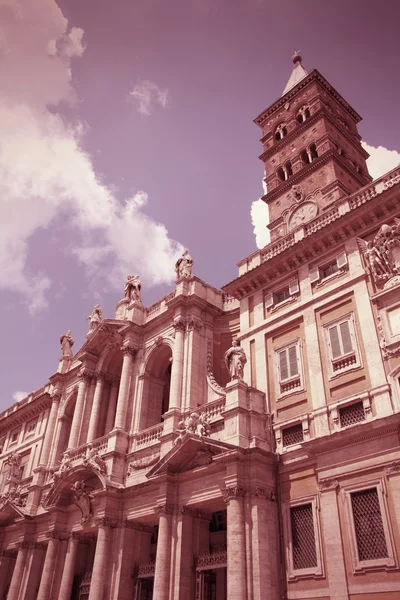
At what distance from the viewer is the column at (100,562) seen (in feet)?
74.5

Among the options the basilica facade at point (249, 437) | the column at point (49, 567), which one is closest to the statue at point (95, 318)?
the basilica facade at point (249, 437)

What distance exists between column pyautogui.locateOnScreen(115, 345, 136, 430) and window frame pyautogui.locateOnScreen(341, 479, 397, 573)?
13.3 m

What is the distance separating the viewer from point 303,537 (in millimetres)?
18672

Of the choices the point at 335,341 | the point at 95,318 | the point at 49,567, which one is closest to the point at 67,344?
the point at 95,318

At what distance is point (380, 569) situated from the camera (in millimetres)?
15984

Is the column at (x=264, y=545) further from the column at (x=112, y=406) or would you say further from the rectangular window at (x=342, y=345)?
the column at (x=112, y=406)

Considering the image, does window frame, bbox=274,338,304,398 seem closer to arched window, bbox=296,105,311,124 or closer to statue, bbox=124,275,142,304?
statue, bbox=124,275,142,304

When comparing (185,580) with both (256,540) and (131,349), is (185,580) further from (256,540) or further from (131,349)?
(131,349)

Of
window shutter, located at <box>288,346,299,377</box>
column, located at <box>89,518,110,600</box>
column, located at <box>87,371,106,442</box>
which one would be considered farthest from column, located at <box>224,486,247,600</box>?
column, located at <box>87,371,106,442</box>

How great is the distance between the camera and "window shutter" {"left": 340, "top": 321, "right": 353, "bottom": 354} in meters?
20.4

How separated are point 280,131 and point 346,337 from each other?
23.9 meters

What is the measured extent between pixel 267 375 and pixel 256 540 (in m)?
6.93

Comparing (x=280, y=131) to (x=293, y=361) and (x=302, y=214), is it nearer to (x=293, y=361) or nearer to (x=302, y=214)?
(x=302, y=214)

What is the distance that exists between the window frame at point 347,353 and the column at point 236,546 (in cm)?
584
